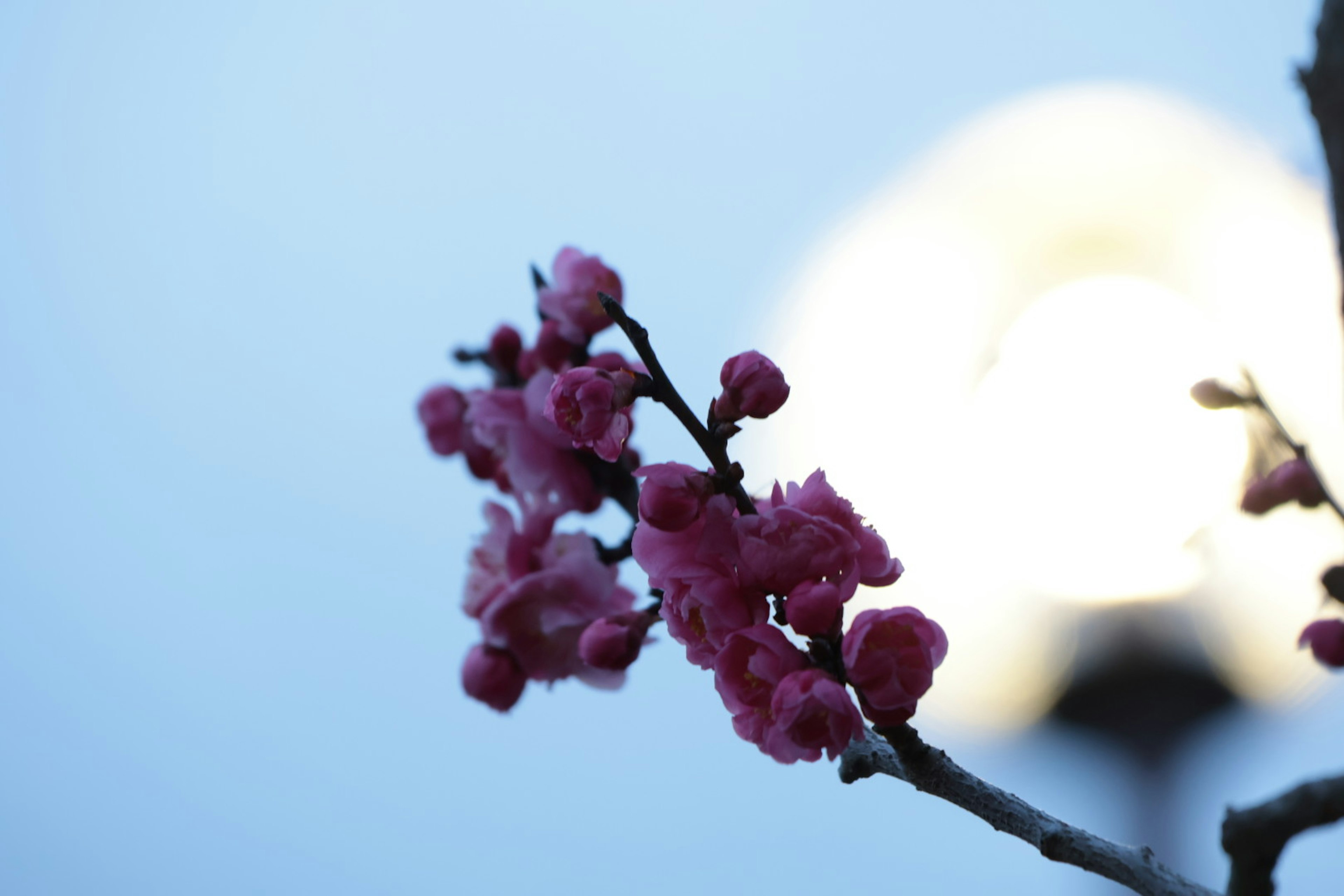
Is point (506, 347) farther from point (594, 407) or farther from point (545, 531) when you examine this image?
point (594, 407)

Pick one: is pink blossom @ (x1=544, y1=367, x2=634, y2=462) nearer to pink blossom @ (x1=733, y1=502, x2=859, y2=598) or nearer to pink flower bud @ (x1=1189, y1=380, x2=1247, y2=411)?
pink blossom @ (x1=733, y1=502, x2=859, y2=598)

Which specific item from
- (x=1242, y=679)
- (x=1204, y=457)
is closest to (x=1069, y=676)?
(x=1242, y=679)

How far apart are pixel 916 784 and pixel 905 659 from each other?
0.08 metres

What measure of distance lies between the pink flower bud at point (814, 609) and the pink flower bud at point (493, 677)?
0.41 m

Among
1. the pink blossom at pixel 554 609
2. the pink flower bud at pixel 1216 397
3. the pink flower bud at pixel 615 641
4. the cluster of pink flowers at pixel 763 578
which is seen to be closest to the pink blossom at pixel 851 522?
the cluster of pink flowers at pixel 763 578

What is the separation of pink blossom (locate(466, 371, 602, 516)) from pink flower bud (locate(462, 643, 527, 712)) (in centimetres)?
14

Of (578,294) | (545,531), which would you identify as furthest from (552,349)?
(545,531)

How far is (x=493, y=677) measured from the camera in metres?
0.81

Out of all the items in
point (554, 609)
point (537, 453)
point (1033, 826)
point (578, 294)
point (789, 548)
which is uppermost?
point (578, 294)

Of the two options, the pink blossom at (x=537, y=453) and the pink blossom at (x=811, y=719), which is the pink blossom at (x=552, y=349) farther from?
the pink blossom at (x=811, y=719)

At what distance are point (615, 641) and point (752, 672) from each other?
0.24m

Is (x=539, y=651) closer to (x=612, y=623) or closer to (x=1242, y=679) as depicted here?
(x=612, y=623)

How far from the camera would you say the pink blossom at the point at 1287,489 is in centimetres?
84

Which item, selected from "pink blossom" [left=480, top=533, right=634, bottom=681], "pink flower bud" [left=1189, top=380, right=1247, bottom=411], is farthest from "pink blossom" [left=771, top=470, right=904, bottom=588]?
"pink flower bud" [left=1189, top=380, right=1247, bottom=411]
